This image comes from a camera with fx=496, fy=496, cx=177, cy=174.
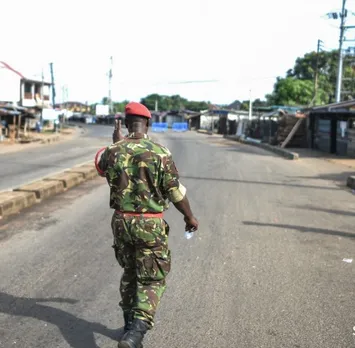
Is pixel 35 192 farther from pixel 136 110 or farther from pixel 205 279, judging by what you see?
pixel 136 110

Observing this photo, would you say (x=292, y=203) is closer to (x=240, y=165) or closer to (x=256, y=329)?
(x=256, y=329)

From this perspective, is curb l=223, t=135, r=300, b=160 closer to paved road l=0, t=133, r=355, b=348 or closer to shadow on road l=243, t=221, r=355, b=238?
paved road l=0, t=133, r=355, b=348

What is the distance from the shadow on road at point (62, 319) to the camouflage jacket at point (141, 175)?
3.62ft

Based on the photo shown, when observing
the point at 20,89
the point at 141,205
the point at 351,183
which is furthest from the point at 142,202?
the point at 20,89

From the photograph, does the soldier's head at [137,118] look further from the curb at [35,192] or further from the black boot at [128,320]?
the curb at [35,192]

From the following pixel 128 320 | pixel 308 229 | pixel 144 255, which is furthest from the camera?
pixel 308 229

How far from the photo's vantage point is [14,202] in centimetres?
838

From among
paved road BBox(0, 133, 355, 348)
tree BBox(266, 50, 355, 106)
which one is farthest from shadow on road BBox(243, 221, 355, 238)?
tree BBox(266, 50, 355, 106)

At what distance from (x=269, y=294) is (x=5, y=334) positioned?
2.36m

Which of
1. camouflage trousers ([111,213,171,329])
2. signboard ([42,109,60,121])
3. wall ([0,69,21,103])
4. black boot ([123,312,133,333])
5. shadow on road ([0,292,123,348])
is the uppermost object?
wall ([0,69,21,103])

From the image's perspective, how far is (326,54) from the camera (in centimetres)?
6369

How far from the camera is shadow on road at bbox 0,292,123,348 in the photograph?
369 cm

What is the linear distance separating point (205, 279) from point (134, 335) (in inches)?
79.1

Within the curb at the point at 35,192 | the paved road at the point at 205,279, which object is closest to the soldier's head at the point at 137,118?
the paved road at the point at 205,279
